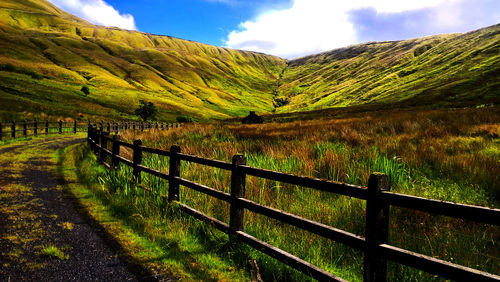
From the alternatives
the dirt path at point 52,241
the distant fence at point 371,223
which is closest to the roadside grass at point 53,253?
the dirt path at point 52,241

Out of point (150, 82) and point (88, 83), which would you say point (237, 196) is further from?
point (150, 82)

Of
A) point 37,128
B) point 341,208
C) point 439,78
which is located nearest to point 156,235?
point 341,208

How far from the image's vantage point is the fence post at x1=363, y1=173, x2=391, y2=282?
109 inches

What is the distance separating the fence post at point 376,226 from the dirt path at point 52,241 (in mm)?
2773

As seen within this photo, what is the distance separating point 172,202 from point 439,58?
196 meters

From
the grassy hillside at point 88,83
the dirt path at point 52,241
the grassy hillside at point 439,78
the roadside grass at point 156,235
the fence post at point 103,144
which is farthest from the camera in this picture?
the grassy hillside at point 439,78

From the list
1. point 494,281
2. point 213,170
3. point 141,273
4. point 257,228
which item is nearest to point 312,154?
point 213,170

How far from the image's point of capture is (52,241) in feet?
16.0

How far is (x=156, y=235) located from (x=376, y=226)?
3.76 metres

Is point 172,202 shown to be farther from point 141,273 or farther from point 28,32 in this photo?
point 28,32

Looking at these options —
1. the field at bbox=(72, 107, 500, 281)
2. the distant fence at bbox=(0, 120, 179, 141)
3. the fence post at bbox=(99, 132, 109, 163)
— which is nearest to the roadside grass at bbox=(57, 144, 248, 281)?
the field at bbox=(72, 107, 500, 281)

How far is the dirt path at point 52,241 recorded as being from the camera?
392 cm

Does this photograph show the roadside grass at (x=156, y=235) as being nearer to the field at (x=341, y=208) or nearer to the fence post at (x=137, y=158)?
the field at (x=341, y=208)

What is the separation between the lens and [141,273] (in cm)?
398
